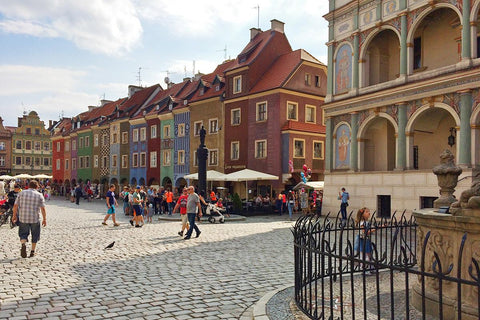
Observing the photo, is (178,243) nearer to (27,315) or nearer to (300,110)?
(27,315)

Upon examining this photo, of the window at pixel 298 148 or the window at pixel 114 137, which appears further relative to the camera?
the window at pixel 114 137

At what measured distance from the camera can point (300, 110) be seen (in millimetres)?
33250

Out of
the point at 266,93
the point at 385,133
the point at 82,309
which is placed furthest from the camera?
the point at 266,93

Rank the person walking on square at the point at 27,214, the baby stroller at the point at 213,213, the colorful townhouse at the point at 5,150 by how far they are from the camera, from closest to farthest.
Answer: the person walking on square at the point at 27,214
the baby stroller at the point at 213,213
the colorful townhouse at the point at 5,150

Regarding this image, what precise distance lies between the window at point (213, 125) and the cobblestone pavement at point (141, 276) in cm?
2383

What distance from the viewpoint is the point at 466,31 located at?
59.1 feet

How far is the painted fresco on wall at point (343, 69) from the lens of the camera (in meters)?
24.0

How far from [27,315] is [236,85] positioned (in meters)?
31.5

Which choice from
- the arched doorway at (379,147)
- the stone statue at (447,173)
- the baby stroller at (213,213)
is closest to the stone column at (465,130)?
the arched doorway at (379,147)

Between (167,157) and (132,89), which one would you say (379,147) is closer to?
(167,157)

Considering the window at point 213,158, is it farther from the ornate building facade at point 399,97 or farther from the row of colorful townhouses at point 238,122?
the ornate building facade at point 399,97

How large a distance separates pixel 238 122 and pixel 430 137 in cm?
1626

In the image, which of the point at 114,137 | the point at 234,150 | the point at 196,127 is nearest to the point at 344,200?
the point at 234,150

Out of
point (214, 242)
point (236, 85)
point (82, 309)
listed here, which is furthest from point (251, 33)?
point (82, 309)
